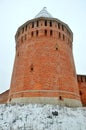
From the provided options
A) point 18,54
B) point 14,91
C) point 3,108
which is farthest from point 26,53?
point 3,108

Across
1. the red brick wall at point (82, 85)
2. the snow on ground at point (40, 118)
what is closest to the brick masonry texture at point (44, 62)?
the snow on ground at point (40, 118)

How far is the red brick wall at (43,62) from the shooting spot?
45.4ft

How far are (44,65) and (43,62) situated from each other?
28 centimetres

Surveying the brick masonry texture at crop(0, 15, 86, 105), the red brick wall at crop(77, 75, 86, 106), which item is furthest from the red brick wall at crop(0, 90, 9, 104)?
the red brick wall at crop(77, 75, 86, 106)

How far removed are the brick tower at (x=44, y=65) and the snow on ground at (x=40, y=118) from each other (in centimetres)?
73

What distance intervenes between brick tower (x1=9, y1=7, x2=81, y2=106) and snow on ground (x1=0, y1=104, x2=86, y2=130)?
73 cm

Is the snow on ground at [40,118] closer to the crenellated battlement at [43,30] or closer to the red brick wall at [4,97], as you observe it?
the crenellated battlement at [43,30]

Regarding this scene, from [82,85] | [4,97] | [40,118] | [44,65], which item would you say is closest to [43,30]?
[44,65]

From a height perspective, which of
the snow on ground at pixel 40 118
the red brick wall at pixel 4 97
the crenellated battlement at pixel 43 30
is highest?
the crenellated battlement at pixel 43 30

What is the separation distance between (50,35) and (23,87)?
17.1 feet

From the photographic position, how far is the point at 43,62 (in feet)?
47.8

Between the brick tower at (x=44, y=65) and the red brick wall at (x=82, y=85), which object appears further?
the red brick wall at (x=82, y=85)

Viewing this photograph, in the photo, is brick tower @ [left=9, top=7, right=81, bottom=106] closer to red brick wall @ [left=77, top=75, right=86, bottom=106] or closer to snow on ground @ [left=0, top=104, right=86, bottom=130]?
snow on ground @ [left=0, top=104, right=86, bottom=130]

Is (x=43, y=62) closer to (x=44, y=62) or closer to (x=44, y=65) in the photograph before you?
(x=44, y=62)
